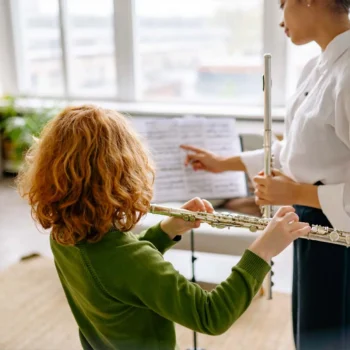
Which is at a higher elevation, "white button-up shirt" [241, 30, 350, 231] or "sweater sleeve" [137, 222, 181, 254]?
"white button-up shirt" [241, 30, 350, 231]

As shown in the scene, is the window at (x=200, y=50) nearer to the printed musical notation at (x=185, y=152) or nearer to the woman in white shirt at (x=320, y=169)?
the printed musical notation at (x=185, y=152)

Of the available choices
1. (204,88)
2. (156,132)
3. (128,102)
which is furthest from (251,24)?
(156,132)

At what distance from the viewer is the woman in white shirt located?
60.2 inches

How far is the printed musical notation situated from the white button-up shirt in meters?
0.76

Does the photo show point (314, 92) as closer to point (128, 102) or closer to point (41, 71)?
point (128, 102)

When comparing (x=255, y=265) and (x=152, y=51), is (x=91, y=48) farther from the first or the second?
(x=255, y=265)

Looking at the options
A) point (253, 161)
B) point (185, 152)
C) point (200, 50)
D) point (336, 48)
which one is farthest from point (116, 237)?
point (200, 50)

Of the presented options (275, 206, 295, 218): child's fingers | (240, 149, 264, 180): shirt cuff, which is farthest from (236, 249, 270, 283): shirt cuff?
(240, 149, 264, 180): shirt cuff

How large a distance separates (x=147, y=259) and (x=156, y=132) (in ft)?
3.91

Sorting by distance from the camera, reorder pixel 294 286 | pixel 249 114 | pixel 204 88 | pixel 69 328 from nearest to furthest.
Result: 1. pixel 294 286
2. pixel 69 328
3. pixel 249 114
4. pixel 204 88

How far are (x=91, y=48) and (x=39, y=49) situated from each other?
47cm

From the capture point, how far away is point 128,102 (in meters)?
4.58

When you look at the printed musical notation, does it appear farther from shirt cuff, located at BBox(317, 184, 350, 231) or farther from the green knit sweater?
the green knit sweater

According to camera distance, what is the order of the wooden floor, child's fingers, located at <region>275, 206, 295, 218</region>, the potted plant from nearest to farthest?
child's fingers, located at <region>275, 206, 295, 218</region> < the wooden floor < the potted plant
